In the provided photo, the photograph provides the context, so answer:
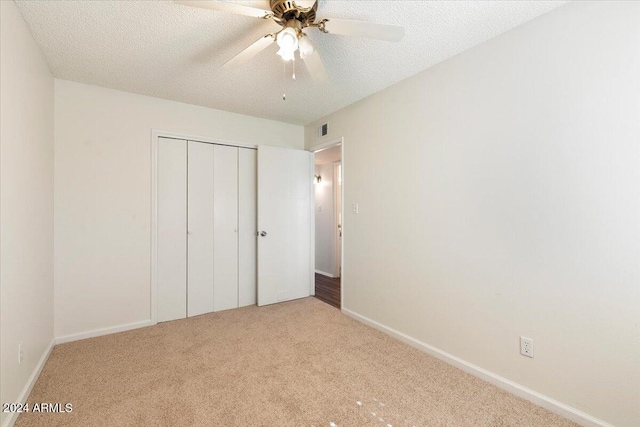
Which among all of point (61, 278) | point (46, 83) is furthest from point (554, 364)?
point (46, 83)

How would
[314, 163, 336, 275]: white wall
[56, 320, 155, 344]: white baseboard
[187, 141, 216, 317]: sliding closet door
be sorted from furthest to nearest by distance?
1. [314, 163, 336, 275]: white wall
2. [187, 141, 216, 317]: sliding closet door
3. [56, 320, 155, 344]: white baseboard

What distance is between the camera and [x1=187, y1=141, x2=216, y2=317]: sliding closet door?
328 cm

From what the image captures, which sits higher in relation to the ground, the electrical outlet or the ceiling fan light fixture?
the ceiling fan light fixture

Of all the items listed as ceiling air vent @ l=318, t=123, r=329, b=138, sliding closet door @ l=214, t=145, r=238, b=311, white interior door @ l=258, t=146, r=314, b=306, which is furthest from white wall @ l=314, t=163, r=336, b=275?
sliding closet door @ l=214, t=145, r=238, b=311

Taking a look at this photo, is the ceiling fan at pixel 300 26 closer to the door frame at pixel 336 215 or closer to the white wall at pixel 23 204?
the white wall at pixel 23 204

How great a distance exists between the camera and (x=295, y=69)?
2.47 meters

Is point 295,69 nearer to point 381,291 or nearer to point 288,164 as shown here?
point 288,164

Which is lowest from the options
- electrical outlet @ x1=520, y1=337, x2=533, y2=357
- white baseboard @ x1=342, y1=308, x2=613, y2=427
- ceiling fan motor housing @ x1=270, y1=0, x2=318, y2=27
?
white baseboard @ x1=342, y1=308, x2=613, y2=427

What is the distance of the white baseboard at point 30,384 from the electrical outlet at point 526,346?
299cm

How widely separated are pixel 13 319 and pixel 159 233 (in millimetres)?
1527

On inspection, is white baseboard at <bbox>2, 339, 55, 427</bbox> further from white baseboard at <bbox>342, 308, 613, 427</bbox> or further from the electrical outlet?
the electrical outlet

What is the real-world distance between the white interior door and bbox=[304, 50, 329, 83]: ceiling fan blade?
1.82m

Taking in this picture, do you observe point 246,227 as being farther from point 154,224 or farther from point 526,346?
point 526,346

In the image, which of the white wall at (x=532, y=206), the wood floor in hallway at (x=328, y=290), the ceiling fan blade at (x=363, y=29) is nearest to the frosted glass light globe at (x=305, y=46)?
the ceiling fan blade at (x=363, y=29)
